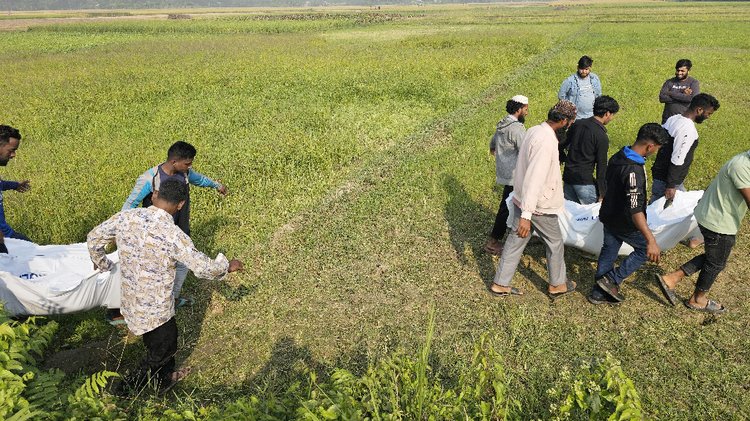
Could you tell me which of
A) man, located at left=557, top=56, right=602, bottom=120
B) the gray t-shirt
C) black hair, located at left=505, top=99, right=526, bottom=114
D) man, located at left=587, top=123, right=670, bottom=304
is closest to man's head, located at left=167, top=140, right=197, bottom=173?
black hair, located at left=505, top=99, right=526, bottom=114

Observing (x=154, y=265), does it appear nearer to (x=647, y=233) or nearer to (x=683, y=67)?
(x=647, y=233)

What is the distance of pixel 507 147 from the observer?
528cm

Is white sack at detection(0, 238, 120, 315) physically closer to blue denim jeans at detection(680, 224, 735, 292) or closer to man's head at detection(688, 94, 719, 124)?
blue denim jeans at detection(680, 224, 735, 292)

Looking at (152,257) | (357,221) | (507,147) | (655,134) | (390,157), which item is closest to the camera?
(152,257)

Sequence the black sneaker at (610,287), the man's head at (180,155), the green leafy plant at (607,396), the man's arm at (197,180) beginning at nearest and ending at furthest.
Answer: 1. the green leafy plant at (607,396)
2. the man's head at (180,155)
3. the black sneaker at (610,287)
4. the man's arm at (197,180)

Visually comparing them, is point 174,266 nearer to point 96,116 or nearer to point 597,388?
point 597,388

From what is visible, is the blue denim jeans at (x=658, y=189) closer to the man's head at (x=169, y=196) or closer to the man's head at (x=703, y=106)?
the man's head at (x=703, y=106)

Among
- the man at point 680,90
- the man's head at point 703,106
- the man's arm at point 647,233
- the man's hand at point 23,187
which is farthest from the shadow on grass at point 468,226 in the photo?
the man's hand at point 23,187

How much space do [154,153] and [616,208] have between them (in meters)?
8.56

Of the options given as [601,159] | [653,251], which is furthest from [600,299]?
[601,159]

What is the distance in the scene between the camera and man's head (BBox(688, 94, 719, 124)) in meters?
4.98

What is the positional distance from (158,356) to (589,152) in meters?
4.73

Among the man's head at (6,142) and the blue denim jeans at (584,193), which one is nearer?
the man's head at (6,142)

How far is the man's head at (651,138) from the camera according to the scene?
13.3 ft
